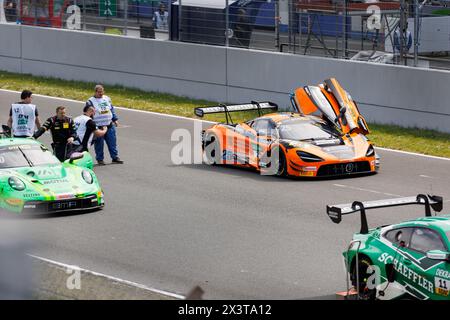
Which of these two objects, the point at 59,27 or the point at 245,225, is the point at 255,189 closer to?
the point at 245,225

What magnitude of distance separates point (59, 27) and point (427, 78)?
13156 millimetres

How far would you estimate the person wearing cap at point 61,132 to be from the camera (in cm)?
2009

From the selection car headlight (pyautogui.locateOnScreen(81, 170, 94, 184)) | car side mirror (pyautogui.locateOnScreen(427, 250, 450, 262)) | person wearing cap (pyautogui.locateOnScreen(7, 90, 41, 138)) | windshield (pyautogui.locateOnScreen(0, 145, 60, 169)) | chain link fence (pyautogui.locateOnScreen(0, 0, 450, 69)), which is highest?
chain link fence (pyautogui.locateOnScreen(0, 0, 450, 69))

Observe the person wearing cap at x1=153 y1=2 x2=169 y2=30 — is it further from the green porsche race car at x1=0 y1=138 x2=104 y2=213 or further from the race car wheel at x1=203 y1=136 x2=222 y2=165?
the green porsche race car at x1=0 y1=138 x2=104 y2=213

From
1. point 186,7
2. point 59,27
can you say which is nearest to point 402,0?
point 186,7

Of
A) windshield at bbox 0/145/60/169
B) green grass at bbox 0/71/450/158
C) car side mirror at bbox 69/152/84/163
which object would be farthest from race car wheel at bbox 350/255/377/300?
green grass at bbox 0/71/450/158

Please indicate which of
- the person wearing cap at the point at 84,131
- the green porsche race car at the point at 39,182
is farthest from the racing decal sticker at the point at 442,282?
the person wearing cap at the point at 84,131

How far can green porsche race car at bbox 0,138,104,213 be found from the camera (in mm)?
16922

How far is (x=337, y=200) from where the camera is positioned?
18391 millimetres

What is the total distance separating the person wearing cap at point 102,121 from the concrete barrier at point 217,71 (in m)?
6.36

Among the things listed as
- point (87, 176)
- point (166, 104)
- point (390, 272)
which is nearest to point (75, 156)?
point (87, 176)

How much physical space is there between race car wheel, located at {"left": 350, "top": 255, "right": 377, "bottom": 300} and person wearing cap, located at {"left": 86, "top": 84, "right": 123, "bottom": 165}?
10004mm

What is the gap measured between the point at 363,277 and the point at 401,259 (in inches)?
26.7
